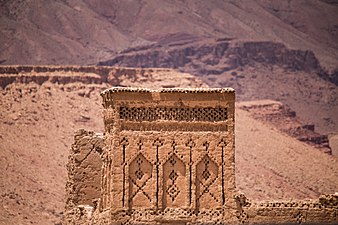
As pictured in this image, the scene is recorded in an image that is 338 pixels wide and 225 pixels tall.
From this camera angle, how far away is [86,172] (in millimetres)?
37156

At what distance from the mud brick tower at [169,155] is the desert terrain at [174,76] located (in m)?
27.4

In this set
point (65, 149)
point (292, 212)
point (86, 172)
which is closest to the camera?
point (292, 212)

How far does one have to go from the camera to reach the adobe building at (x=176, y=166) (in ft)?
109

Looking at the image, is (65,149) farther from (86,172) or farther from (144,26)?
(144,26)

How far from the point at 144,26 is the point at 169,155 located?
344 ft

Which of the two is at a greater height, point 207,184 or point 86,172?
point 86,172

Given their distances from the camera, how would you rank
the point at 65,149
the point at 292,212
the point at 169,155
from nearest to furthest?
the point at 169,155 → the point at 292,212 → the point at 65,149

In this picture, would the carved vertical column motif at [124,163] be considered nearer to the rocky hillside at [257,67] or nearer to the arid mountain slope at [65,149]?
the arid mountain slope at [65,149]

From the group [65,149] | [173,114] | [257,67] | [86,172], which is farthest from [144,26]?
[173,114]

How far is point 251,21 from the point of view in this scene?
14125 cm

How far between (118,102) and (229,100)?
2437mm

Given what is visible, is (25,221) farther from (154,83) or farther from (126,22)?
(126,22)

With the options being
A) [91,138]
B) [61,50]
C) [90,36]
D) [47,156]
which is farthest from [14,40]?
[91,138]

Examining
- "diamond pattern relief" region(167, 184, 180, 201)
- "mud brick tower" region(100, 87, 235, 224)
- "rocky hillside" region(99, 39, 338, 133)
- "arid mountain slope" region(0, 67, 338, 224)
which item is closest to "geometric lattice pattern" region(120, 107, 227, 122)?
"mud brick tower" region(100, 87, 235, 224)
